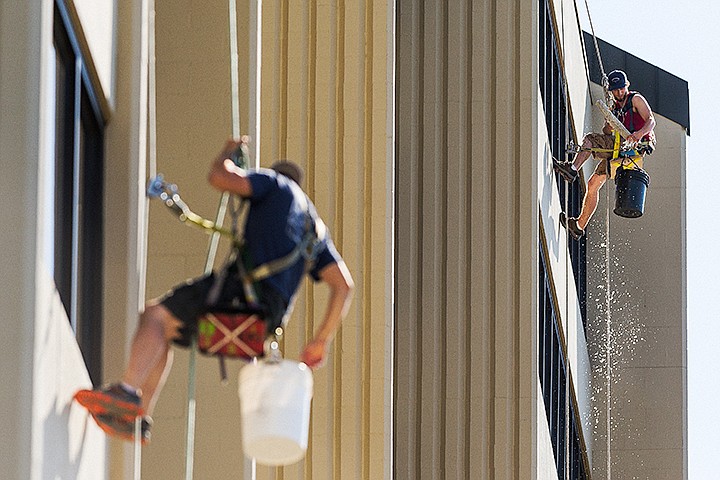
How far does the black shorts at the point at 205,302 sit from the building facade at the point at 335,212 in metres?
0.54

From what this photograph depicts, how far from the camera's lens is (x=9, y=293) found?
710 centimetres

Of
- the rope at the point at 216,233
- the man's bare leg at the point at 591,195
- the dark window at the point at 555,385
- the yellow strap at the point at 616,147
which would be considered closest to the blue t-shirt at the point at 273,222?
the rope at the point at 216,233

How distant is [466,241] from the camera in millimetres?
20453

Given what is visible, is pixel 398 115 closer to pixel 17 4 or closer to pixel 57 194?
pixel 57 194

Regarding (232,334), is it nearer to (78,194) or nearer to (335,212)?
(78,194)

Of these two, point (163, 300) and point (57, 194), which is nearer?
point (163, 300)

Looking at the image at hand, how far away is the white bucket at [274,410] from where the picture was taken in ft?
22.0

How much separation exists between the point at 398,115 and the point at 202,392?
8.85 meters

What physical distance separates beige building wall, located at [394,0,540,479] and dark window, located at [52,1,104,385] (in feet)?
34.5

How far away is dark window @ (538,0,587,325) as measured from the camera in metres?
23.2

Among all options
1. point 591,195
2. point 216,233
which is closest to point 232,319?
point 216,233

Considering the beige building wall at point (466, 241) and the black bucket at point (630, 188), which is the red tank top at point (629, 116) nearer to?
the black bucket at point (630, 188)

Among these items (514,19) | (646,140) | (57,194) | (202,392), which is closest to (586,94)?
(646,140)

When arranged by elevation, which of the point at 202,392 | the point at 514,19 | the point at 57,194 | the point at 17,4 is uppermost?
the point at 514,19
